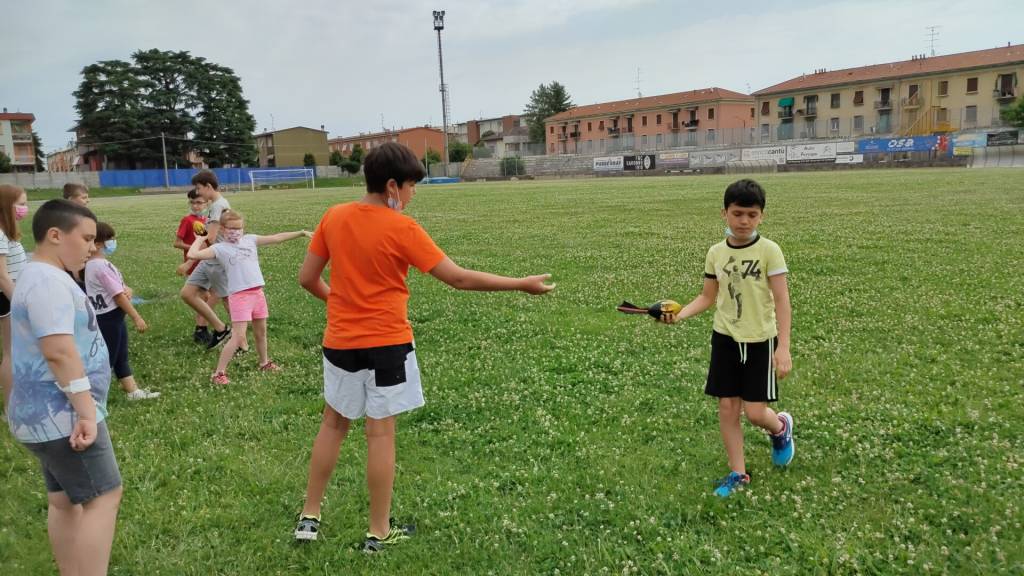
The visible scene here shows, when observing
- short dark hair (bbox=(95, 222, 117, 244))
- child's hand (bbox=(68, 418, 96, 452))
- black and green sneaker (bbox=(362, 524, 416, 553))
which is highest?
short dark hair (bbox=(95, 222, 117, 244))

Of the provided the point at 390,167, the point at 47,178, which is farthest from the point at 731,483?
the point at 47,178

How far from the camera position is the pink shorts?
7.70 meters

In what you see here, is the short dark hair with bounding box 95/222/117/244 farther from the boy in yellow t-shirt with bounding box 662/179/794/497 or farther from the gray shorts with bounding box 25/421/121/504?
the boy in yellow t-shirt with bounding box 662/179/794/497

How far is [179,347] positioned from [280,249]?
33.2ft

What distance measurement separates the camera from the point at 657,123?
353 ft

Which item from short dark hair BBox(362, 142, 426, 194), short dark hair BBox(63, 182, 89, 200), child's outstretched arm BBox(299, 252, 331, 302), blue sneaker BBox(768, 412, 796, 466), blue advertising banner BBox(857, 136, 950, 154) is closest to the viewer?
short dark hair BBox(362, 142, 426, 194)

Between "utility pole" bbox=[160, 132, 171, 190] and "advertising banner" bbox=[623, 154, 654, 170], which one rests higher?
"utility pole" bbox=[160, 132, 171, 190]

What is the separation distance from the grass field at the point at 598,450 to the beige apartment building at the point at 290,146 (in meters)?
122

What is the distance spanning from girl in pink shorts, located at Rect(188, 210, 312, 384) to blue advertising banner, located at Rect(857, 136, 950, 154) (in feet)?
211

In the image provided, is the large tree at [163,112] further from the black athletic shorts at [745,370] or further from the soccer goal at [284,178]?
the black athletic shorts at [745,370]

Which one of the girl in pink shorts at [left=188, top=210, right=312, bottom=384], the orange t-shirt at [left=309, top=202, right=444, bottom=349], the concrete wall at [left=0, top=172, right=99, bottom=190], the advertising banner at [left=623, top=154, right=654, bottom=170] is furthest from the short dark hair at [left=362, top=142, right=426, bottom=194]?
the concrete wall at [left=0, top=172, right=99, bottom=190]

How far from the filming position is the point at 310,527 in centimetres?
437

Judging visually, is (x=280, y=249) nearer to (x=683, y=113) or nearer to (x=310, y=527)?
(x=310, y=527)

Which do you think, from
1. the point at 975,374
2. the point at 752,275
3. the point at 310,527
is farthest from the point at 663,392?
the point at 310,527
